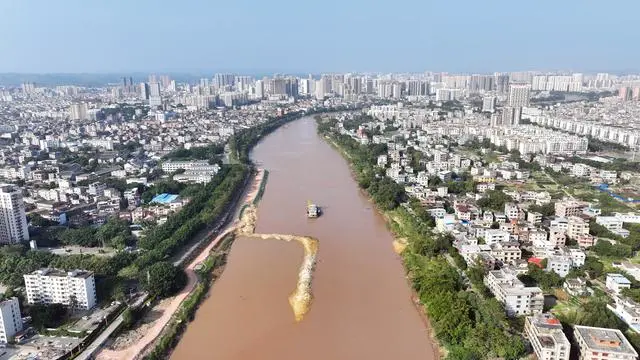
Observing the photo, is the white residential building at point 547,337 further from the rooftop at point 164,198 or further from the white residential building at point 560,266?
the rooftop at point 164,198

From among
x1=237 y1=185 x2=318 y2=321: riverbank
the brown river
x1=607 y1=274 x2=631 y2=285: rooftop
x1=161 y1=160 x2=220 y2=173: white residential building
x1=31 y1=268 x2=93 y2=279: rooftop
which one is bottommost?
the brown river

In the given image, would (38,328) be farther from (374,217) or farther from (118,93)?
(118,93)

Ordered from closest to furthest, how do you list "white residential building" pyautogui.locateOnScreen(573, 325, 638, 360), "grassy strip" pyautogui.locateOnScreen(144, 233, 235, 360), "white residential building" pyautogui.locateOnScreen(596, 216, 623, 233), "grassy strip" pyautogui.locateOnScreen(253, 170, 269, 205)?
"white residential building" pyautogui.locateOnScreen(573, 325, 638, 360) → "grassy strip" pyautogui.locateOnScreen(144, 233, 235, 360) → "white residential building" pyautogui.locateOnScreen(596, 216, 623, 233) → "grassy strip" pyautogui.locateOnScreen(253, 170, 269, 205)

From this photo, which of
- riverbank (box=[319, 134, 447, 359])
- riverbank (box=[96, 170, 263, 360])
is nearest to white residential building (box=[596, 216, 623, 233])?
riverbank (box=[319, 134, 447, 359])

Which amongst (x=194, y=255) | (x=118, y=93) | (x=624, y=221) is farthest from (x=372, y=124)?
(x=118, y=93)

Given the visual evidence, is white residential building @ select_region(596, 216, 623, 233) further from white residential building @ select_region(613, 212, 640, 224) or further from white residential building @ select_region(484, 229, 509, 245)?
white residential building @ select_region(484, 229, 509, 245)

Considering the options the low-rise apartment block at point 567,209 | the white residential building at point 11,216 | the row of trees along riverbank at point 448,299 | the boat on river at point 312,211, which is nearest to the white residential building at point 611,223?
the low-rise apartment block at point 567,209

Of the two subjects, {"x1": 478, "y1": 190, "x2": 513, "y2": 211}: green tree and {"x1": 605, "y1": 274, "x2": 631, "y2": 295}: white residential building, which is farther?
{"x1": 478, "y1": 190, "x2": 513, "y2": 211}: green tree
